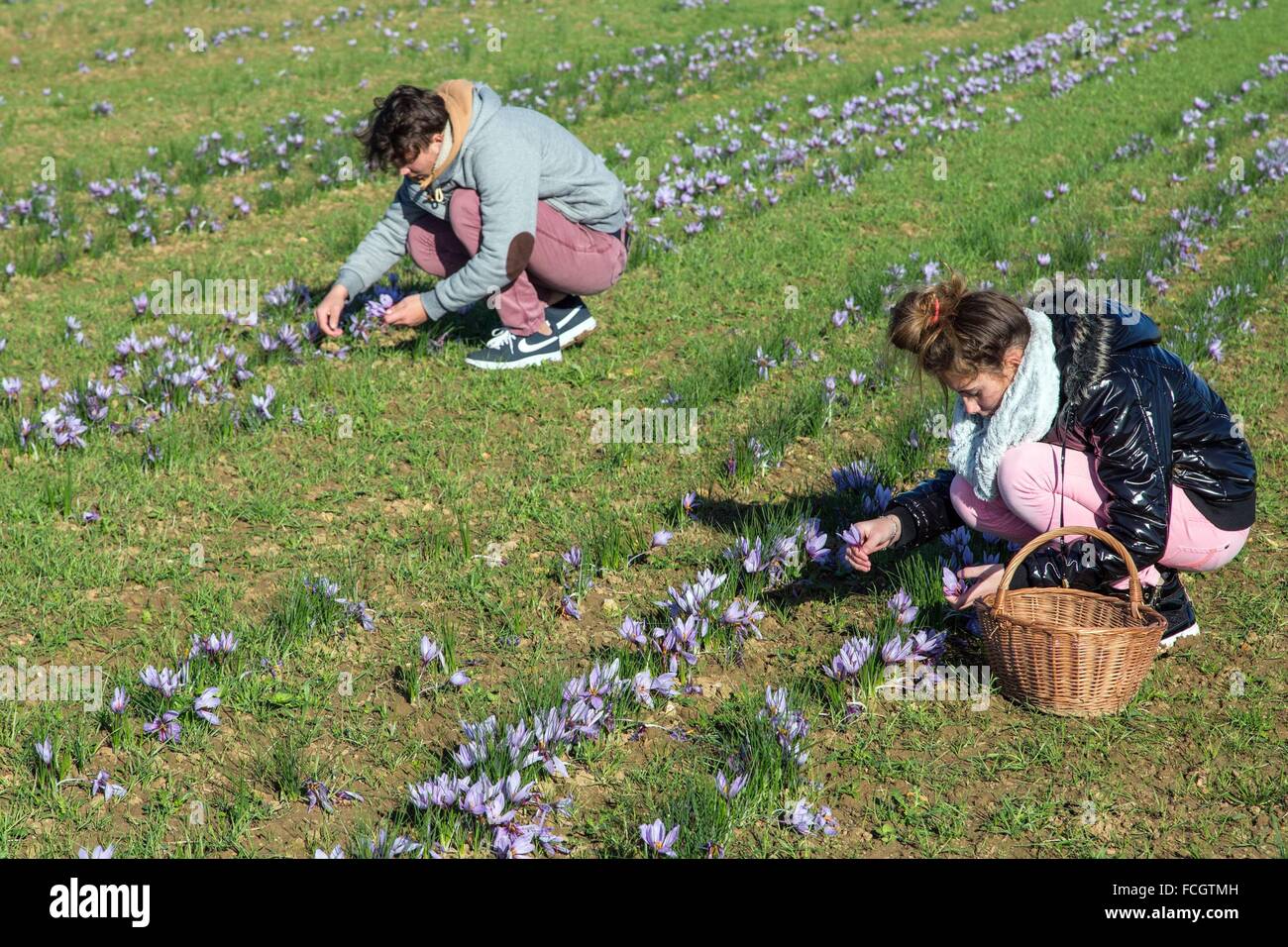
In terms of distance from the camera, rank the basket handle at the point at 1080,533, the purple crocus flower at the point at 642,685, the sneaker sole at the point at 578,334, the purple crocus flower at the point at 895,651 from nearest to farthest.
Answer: the basket handle at the point at 1080,533 < the purple crocus flower at the point at 642,685 < the purple crocus flower at the point at 895,651 < the sneaker sole at the point at 578,334

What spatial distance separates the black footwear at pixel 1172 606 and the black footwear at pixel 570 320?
3878 mm

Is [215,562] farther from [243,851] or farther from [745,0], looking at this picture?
[745,0]

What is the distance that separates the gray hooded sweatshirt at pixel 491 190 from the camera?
20.5ft

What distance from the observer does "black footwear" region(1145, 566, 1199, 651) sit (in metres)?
4.41

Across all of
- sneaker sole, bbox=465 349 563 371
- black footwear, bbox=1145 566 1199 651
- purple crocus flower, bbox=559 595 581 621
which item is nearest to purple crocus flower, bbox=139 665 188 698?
purple crocus flower, bbox=559 595 581 621

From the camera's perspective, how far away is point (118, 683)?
4113 millimetres

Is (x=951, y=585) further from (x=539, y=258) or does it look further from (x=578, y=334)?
(x=578, y=334)

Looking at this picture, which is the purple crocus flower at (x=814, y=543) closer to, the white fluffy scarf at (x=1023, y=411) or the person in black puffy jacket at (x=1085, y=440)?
the person in black puffy jacket at (x=1085, y=440)

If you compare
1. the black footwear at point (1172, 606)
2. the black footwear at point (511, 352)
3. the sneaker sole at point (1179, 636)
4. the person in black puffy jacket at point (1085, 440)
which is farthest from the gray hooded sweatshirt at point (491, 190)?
the sneaker sole at point (1179, 636)

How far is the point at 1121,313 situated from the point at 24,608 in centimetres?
448

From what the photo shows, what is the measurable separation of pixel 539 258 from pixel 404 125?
1133 mm

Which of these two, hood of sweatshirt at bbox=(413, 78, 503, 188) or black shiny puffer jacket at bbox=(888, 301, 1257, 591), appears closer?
black shiny puffer jacket at bbox=(888, 301, 1257, 591)

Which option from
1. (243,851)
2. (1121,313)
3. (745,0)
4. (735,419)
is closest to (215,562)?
(243,851)

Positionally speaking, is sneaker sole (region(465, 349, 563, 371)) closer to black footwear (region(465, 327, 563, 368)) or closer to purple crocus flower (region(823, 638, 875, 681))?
black footwear (region(465, 327, 563, 368))
